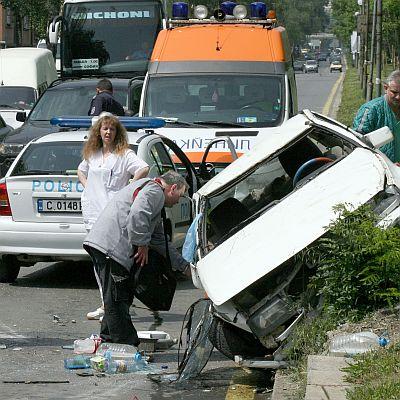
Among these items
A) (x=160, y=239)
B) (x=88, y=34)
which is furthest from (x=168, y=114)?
(x=88, y=34)

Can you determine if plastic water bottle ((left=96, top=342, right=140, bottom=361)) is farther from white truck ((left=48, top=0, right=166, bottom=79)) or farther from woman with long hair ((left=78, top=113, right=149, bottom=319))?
white truck ((left=48, top=0, right=166, bottom=79))

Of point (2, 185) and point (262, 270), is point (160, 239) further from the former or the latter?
point (2, 185)

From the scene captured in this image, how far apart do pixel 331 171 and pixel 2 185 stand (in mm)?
4857

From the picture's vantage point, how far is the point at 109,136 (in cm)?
961

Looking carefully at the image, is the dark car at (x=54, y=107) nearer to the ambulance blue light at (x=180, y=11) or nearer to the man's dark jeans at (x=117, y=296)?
the ambulance blue light at (x=180, y=11)

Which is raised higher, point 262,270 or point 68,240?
point 262,270

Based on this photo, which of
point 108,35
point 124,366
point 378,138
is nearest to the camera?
point 124,366

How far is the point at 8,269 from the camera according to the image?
11742 millimetres

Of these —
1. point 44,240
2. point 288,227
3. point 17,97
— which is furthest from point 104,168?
point 17,97

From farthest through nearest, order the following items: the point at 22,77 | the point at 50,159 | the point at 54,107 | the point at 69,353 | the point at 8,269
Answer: the point at 22,77 < the point at 54,107 < the point at 8,269 < the point at 50,159 < the point at 69,353

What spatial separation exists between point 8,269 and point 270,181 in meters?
3.74

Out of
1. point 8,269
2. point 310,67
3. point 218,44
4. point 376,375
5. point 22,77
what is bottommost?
point 310,67

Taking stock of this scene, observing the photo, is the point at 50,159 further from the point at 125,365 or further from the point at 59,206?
the point at 125,365

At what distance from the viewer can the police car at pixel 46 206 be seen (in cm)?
1116
